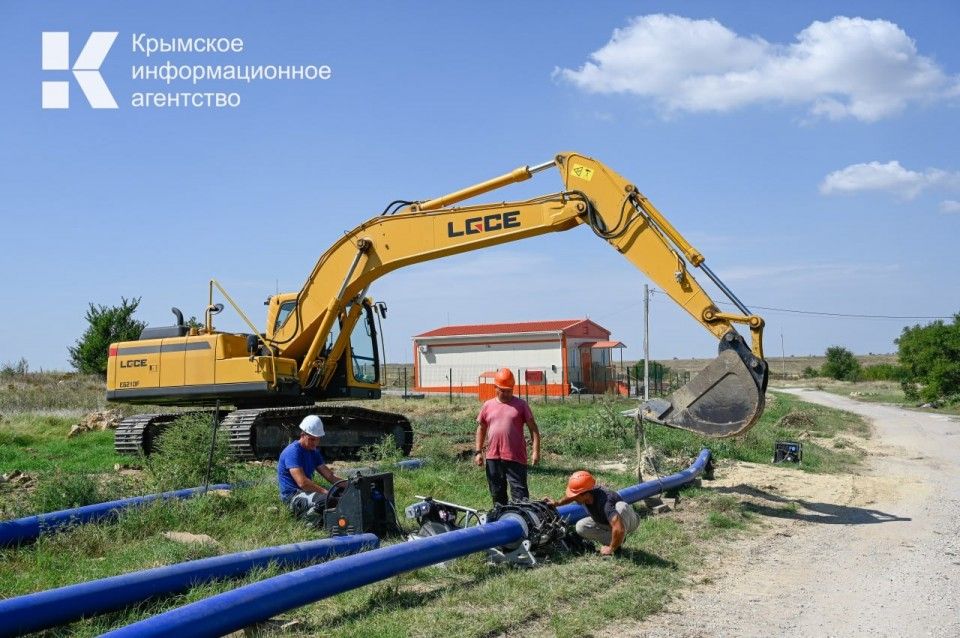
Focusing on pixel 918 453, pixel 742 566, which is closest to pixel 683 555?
pixel 742 566

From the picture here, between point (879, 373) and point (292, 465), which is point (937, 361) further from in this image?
point (879, 373)

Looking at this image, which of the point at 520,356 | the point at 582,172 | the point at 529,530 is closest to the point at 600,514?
the point at 529,530

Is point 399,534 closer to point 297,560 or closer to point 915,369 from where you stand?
point 297,560

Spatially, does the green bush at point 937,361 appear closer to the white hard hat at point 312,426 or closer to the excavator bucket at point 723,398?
the excavator bucket at point 723,398

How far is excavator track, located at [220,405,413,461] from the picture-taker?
14.3m

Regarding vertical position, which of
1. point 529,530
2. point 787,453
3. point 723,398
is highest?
point 723,398

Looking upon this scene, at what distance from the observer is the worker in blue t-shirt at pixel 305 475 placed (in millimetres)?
A: 8547

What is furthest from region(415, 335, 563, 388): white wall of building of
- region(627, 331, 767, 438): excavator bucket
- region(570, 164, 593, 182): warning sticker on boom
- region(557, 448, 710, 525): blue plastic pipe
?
region(627, 331, 767, 438): excavator bucket

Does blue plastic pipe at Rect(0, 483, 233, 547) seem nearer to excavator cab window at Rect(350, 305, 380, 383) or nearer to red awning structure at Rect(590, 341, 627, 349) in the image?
excavator cab window at Rect(350, 305, 380, 383)

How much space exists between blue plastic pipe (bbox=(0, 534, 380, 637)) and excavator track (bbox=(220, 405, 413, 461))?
22.5 ft

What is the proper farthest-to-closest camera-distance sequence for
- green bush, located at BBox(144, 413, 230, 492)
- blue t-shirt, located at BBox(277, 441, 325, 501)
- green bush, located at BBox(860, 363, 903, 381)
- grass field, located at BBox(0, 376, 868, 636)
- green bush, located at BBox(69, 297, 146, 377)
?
green bush, located at BBox(860, 363, 903, 381), green bush, located at BBox(69, 297, 146, 377), green bush, located at BBox(144, 413, 230, 492), blue t-shirt, located at BBox(277, 441, 325, 501), grass field, located at BBox(0, 376, 868, 636)

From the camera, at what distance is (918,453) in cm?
2011

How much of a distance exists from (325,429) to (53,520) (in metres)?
7.58

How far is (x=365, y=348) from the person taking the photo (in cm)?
1638
